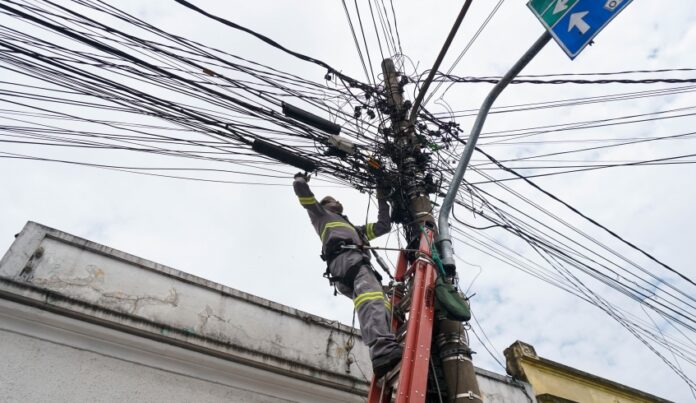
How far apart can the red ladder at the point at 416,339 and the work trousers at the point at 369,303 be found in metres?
0.16

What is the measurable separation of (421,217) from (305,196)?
1.10m

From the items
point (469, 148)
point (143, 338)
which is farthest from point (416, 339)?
point (143, 338)

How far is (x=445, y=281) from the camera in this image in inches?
140

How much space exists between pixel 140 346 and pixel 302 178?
2.00 meters

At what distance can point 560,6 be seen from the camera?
3227 mm

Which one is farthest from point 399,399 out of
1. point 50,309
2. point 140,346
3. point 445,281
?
point 50,309

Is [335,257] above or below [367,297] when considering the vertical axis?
above

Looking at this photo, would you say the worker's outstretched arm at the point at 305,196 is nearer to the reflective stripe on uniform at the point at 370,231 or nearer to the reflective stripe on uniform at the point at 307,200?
the reflective stripe on uniform at the point at 307,200

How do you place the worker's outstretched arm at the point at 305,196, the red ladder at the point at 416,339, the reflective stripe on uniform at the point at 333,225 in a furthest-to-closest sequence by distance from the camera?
the worker's outstretched arm at the point at 305,196 < the reflective stripe on uniform at the point at 333,225 < the red ladder at the point at 416,339

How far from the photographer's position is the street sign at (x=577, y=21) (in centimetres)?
314

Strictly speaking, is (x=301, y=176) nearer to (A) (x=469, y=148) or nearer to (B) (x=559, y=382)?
(A) (x=469, y=148)

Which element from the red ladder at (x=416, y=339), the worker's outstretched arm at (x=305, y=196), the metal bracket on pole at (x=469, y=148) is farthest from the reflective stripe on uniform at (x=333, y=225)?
the metal bracket on pole at (x=469, y=148)

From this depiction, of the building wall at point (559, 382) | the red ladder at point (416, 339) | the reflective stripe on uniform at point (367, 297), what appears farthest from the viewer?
the building wall at point (559, 382)

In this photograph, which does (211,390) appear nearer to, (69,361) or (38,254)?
(69,361)
